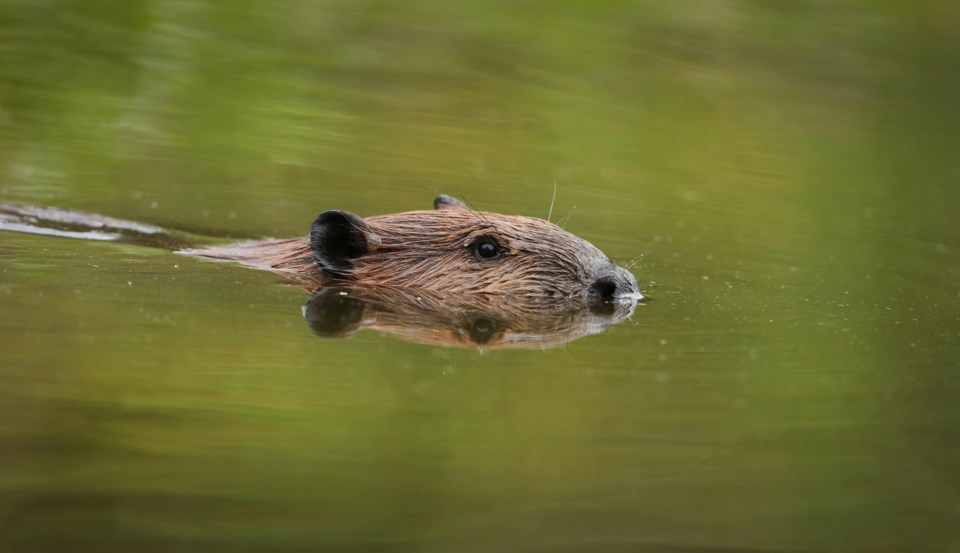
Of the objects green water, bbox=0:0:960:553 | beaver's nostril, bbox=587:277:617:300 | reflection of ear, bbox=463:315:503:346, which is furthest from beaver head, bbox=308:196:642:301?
reflection of ear, bbox=463:315:503:346

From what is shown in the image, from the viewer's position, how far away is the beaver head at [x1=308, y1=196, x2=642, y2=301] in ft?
21.7

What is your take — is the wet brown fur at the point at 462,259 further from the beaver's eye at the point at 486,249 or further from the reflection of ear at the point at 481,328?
the reflection of ear at the point at 481,328

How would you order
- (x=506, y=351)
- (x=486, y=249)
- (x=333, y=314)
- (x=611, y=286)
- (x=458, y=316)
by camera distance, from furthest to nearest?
(x=486, y=249)
(x=611, y=286)
(x=458, y=316)
(x=333, y=314)
(x=506, y=351)

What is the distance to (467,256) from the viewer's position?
22.2 ft

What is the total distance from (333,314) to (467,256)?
0.99 m

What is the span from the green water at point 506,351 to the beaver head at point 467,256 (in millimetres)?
332

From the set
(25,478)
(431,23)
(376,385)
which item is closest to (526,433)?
(376,385)

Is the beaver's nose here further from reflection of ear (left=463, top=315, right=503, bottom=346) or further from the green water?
reflection of ear (left=463, top=315, right=503, bottom=346)

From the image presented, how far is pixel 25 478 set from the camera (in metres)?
3.76

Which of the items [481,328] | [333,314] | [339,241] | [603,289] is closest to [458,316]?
[481,328]

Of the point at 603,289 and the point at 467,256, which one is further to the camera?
the point at 467,256

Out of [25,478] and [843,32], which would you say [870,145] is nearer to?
[843,32]

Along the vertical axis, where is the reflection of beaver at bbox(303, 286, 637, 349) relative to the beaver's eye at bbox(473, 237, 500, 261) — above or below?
below

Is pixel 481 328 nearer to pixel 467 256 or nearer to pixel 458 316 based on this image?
pixel 458 316
